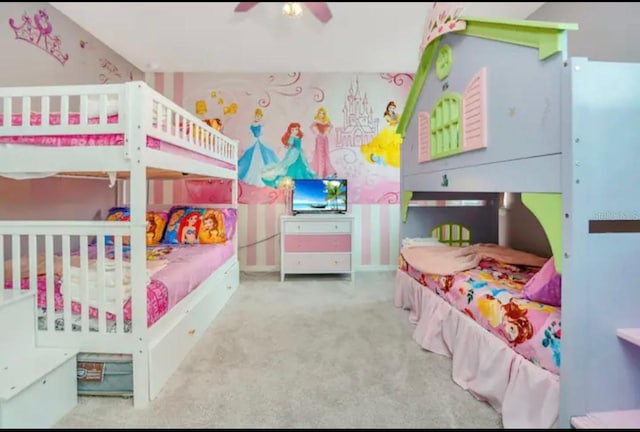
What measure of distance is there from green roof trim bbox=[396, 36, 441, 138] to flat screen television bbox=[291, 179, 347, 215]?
1200mm

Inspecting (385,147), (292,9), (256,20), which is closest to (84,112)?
(256,20)

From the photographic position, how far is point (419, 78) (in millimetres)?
2354

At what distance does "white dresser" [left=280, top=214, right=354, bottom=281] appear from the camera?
3.60 meters

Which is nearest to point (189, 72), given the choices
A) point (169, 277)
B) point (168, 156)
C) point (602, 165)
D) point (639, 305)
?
point (168, 156)

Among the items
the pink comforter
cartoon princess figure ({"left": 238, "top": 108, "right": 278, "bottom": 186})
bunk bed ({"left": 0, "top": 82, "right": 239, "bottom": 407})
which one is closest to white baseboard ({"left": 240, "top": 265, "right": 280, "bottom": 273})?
cartoon princess figure ({"left": 238, "top": 108, "right": 278, "bottom": 186})

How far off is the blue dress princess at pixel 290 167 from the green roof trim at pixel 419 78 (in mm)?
1500

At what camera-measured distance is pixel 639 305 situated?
113 centimetres

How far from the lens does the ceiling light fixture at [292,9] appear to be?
953 mm

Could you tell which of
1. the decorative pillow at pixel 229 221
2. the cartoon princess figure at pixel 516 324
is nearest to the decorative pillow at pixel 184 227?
the decorative pillow at pixel 229 221

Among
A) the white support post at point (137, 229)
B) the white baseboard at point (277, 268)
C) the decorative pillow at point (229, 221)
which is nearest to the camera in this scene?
the white support post at point (137, 229)

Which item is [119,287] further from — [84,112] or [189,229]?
[189,229]

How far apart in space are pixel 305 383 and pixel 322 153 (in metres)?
2.87

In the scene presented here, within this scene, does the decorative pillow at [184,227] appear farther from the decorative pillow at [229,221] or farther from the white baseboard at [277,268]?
the white baseboard at [277,268]

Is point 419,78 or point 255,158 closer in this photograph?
point 419,78
